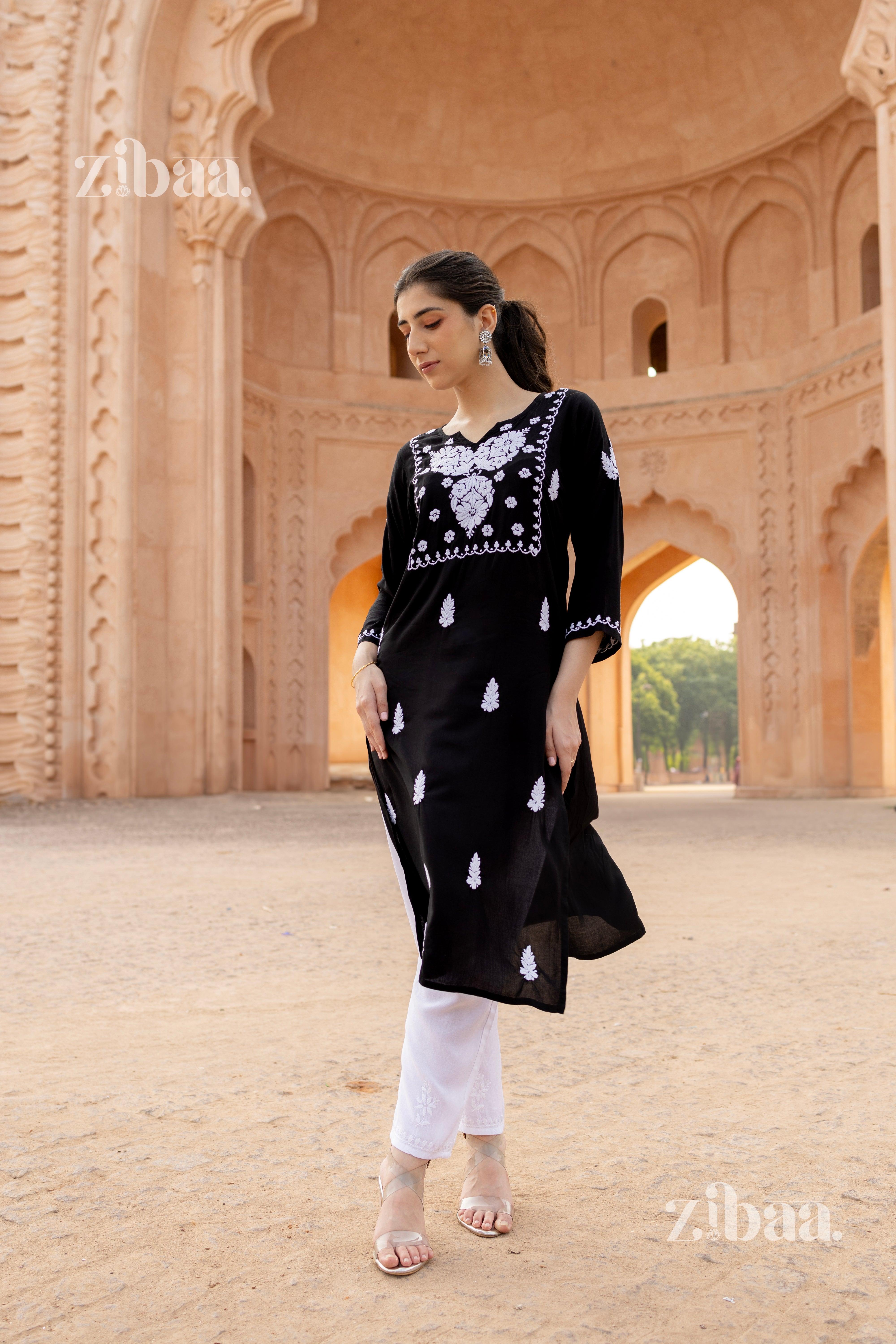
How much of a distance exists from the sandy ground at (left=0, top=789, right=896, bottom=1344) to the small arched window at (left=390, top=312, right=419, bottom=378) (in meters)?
15.0

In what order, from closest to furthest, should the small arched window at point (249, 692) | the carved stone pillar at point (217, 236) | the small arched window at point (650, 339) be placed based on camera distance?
the carved stone pillar at point (217, 236)
the small arched window at point (249, 692)
the small arched window at point (650, 339)

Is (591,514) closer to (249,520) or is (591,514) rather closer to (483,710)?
(483,710)

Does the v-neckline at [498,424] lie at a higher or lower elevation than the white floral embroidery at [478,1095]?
higher

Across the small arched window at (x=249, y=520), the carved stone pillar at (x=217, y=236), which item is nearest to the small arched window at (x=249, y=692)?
the small arched window at (x=249, y=520)

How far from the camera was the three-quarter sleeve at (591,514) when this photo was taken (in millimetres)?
1861

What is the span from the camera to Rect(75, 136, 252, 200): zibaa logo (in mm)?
12102

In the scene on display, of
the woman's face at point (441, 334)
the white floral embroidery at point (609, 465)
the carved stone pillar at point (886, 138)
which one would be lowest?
the white floral embroidery at point (609, 465)

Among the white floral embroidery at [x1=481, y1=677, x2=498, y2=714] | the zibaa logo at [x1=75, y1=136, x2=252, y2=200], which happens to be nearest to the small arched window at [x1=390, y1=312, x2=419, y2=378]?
the zibaa logo at [x1=75, y1=136, x2=252, y2=200]

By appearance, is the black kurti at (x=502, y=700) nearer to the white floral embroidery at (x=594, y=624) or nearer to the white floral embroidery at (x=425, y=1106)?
the white floral embroidery at (x=594, y=624)

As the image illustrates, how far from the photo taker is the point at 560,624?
6.21ft

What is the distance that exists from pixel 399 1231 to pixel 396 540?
44.9 inches

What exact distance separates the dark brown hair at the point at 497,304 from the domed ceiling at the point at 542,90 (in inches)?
626

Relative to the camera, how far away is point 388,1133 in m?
2.10

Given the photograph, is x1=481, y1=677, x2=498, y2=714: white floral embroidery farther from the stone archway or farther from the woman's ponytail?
→ the stone archway
